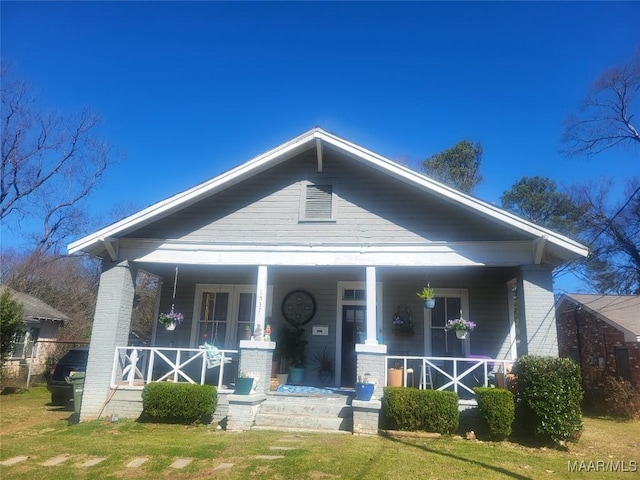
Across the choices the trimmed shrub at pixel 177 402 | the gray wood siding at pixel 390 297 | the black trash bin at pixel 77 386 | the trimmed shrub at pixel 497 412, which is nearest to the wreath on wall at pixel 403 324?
the gray wood siding at pixel 390 297

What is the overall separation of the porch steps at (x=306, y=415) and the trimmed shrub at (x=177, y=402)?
115 cm

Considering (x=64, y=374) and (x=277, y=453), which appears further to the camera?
(x=64, y=374)

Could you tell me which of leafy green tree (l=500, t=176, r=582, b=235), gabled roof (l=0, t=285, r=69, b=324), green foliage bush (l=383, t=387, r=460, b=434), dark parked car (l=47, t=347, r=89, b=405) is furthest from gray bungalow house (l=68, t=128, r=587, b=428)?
leafy green tree (l=500, t=176, r=582, b=235)

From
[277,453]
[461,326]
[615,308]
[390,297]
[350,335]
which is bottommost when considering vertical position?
[277,453]

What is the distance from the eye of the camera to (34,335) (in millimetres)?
21500

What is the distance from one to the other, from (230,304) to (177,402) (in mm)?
3933

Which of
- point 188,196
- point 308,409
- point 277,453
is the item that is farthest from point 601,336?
point 188,196

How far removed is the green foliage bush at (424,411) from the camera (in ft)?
26.8

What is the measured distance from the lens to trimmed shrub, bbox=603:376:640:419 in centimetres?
1284

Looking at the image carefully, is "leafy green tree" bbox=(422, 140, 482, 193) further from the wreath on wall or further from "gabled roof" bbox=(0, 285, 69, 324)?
"gabled roof" bbox=(0, 285, 69, 324)

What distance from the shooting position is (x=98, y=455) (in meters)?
6.79

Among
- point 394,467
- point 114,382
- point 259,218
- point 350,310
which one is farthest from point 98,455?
point 350,310

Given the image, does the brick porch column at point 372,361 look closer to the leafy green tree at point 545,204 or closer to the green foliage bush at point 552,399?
the green foliage bush at point 552,399

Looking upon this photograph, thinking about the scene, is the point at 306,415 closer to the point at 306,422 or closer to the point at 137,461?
the point at 306,422
